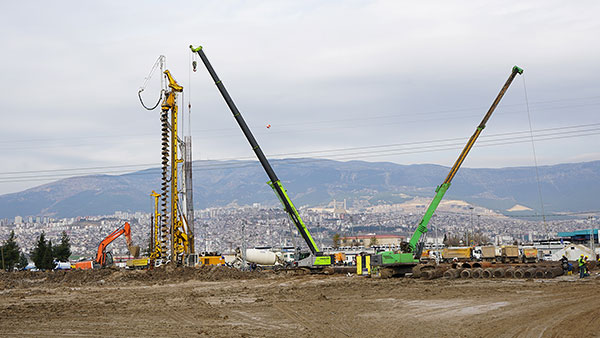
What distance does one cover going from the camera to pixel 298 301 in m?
30.6

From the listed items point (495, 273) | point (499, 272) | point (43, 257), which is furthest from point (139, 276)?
point (43, 257)

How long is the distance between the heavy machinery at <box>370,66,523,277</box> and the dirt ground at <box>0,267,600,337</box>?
257 inches

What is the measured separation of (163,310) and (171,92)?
3706cm

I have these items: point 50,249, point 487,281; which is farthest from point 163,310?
point 50,249

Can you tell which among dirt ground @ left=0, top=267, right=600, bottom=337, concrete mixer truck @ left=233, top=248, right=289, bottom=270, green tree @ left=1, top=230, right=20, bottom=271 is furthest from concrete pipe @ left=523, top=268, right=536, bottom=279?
green tree @ left=1, top=230, right=20, bottom=271

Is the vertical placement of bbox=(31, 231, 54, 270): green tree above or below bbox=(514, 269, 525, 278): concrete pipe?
above

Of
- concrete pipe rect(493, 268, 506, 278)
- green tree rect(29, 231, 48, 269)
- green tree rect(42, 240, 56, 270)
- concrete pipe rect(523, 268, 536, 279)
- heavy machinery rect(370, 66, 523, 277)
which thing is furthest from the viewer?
green tree rect(29, 231, 48, 269)

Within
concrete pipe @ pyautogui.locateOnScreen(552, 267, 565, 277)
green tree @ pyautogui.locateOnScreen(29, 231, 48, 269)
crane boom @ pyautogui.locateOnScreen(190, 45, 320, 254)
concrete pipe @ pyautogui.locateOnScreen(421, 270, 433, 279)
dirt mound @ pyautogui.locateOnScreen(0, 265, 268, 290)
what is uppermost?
crane boom @ pyautogui.locateOnScreen(190, 45, 320, 254)

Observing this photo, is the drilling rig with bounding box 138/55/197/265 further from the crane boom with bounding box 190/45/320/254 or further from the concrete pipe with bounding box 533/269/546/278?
the concrete pipe with bounding box 533/269/546/278

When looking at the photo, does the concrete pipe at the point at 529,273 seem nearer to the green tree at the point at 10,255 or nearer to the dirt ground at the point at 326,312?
the dirt ground at the point at 326,312

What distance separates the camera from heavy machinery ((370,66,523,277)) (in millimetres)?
48188

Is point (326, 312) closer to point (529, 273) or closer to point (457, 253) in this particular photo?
point (529, 273)

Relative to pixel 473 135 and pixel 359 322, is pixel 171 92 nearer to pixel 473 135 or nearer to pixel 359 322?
pixel 473 135

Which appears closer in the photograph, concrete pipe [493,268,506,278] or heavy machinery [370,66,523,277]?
concrete pipe [493,268,506,278]
